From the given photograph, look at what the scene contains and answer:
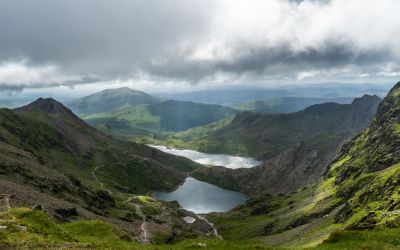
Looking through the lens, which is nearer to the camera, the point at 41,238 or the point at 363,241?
the point at 41,238

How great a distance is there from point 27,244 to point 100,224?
24.8 m

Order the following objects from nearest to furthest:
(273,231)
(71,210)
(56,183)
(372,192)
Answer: (71,210) < (372,192) < (56,183) < (273,231)

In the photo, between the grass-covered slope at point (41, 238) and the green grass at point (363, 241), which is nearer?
the grass-covered slope at point (41, 238)

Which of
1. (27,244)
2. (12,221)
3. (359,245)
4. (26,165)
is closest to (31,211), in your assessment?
(12,221)

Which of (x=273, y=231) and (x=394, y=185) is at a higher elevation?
(x=394, y=185)

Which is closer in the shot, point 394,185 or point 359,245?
point 359,245

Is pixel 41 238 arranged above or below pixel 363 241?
above

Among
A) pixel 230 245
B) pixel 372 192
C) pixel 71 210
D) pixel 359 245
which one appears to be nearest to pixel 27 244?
pixel 230 245

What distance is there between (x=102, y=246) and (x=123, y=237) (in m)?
17.6

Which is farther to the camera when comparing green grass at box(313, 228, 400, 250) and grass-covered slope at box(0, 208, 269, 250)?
green grass at box(313, 228, 400, 250)

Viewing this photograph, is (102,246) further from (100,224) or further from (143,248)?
(100,224)

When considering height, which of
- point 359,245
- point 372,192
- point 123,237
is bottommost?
point 372,192

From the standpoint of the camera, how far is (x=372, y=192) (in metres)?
155

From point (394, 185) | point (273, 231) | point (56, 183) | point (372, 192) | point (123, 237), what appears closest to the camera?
point (123, 237)
